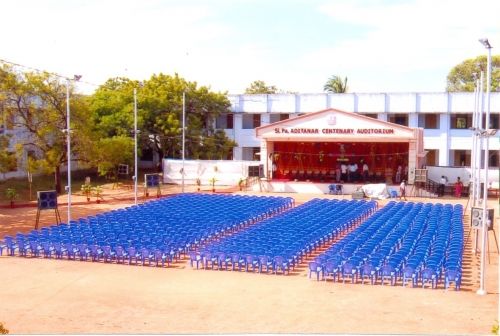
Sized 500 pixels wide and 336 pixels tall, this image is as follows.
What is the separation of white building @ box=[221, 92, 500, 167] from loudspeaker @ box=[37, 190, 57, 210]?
2875 centimetres

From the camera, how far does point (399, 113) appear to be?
59.0 meters

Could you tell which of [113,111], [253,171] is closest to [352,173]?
[253,171]

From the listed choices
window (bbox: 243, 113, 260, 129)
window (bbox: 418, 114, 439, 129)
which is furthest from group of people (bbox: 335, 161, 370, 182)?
window (bbox: 243, 113, 260, 129)

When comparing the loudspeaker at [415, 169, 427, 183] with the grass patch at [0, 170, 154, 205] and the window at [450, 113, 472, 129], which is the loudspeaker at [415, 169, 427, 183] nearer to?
the window at [450, 113, 472, 129]

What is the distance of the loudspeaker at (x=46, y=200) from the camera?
1114 inches

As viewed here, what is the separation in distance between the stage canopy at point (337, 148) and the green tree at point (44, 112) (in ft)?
47.9

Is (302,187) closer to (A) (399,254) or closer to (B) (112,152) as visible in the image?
(B) (112,152)

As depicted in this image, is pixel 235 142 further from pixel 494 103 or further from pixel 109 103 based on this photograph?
pixel 494 103

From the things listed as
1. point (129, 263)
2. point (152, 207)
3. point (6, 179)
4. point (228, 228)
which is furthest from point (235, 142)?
point (129, 263)

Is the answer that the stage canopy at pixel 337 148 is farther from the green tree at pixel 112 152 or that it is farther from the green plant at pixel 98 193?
the green plant at pixel 98 193

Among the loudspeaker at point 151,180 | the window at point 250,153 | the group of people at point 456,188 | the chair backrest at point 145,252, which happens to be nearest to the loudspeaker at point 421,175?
the group of people at point 456,188

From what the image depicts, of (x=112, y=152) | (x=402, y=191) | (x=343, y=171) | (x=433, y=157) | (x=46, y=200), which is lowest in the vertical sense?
(x=402, y=191)

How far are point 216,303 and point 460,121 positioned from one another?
153 ft

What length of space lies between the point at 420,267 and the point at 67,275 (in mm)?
11313
